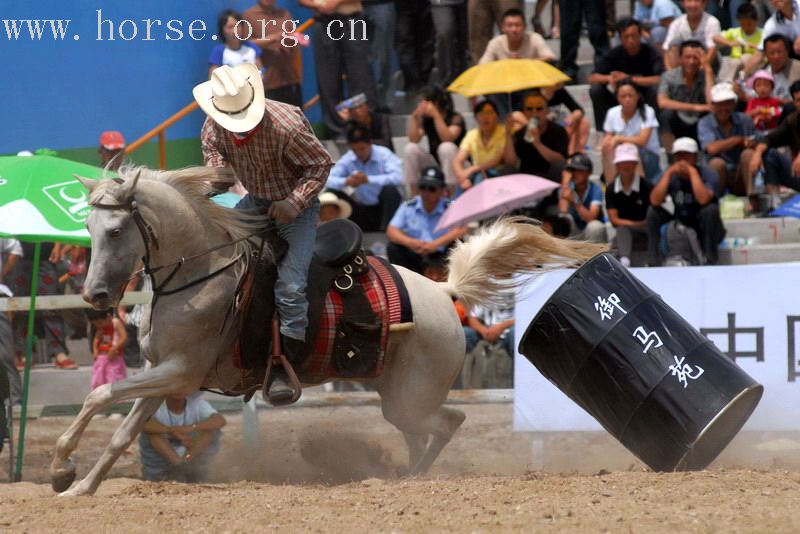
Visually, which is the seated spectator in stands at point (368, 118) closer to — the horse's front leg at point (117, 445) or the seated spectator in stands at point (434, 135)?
the seated spectator in stands at point (434, 135)

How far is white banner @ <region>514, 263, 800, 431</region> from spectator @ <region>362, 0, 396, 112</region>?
17.0 feet

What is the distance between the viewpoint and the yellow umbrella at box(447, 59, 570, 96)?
12.2 meters

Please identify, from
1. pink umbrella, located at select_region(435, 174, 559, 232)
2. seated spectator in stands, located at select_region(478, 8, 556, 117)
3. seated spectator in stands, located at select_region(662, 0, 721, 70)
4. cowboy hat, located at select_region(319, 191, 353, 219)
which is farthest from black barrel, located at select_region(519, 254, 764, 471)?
seated spectator in stands, located at select_region(662, 0, 721, 70)

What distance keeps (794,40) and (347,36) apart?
14.6 ft

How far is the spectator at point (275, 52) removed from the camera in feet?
43.3

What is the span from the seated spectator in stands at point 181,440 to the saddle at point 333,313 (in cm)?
173

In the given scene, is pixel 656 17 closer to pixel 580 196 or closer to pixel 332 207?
pixel 580 196

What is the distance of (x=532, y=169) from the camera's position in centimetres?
1196

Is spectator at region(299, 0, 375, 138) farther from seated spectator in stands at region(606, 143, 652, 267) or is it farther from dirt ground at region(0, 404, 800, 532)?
dirt ground at region(0, 404, 800, 532)

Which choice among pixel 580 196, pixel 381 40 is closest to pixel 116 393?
pixel 580 196

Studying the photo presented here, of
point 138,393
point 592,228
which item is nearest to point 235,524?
point 138,393

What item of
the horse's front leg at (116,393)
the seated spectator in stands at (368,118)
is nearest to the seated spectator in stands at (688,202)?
the seated spectator in stands at (368,118)

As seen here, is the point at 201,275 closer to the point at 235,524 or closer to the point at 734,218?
the point at 235,524

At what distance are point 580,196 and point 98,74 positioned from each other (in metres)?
4.78
